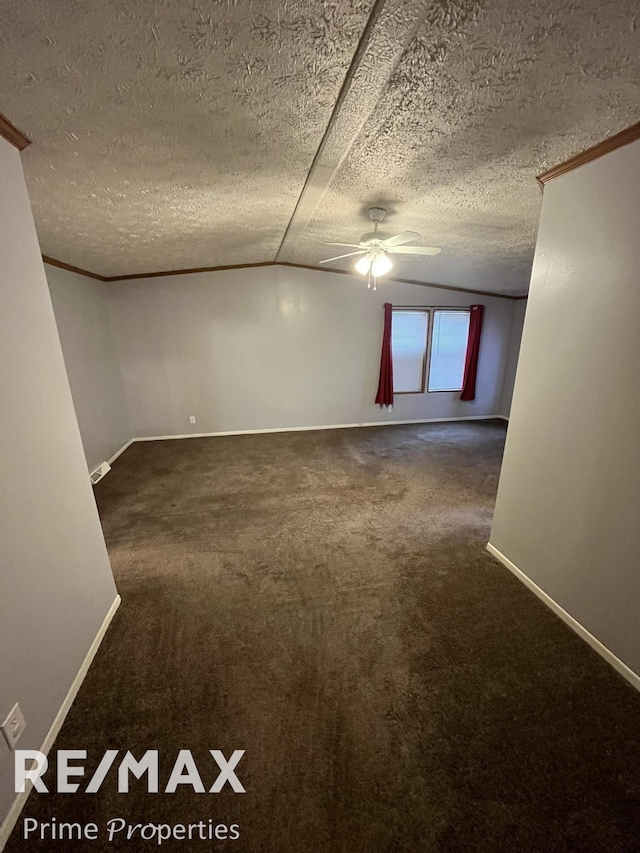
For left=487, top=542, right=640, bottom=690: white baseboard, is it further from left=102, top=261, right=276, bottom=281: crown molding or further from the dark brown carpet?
left=102, top=261, right=276, bottom=281: crown molding

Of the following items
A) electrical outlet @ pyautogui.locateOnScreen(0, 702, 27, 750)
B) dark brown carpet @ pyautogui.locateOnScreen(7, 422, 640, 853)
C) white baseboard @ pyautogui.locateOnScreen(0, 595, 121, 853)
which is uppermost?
electrical outlet @ pyautogui.locateOnScreen(0, 702, 27, 750)

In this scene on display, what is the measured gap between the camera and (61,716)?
4.32 feet

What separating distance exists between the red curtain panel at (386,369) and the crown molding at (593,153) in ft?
10.6

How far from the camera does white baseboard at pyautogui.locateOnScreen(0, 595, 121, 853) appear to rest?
3.39 feet

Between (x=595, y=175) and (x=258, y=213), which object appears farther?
(x=258, y=213)

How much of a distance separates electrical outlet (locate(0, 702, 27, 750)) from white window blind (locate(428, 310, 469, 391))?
18.1 feet

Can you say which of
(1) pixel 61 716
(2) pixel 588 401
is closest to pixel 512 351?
(2) pixel 588 401

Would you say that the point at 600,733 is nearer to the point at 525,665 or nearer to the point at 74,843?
the point at 525,665

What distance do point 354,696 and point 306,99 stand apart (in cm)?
243

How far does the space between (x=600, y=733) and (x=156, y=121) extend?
9.67 ft

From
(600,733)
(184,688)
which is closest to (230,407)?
(184,688)

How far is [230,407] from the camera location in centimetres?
496

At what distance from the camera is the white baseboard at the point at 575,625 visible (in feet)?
4.83

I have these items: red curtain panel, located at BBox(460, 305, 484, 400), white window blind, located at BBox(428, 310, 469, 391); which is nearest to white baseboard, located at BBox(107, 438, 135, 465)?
white window blind, located at BBox(428, 310, 469, 391)
